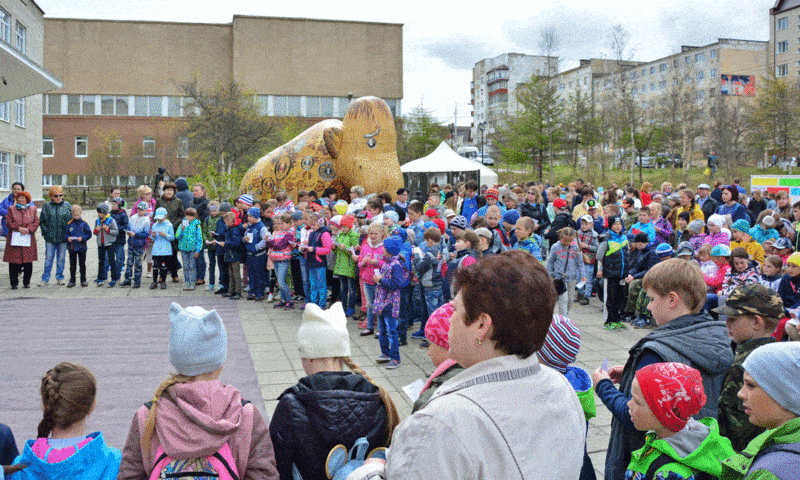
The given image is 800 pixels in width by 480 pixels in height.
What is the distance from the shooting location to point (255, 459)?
2.65 m

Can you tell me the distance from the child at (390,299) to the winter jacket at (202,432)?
5.17 m

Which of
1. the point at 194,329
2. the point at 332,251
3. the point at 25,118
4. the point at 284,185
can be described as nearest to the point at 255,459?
the point at 194,329

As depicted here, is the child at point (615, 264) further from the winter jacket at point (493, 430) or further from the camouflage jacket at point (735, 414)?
the winter jacket at point (493, 430)

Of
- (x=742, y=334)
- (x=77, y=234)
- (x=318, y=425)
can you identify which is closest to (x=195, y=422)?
(x=318, y=425)

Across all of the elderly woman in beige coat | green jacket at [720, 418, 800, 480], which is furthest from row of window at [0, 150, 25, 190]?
green jacket at [720, 418, 800, 480]

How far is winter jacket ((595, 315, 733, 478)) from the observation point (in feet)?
10.5

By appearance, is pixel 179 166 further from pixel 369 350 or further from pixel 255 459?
pixel 255 459

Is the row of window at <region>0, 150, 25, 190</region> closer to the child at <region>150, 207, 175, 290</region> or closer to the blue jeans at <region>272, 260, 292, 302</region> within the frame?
the child at <region>150, 207, 175, 290</region>

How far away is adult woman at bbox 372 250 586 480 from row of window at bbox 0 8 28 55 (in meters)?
37.9

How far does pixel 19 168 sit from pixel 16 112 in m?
3.19

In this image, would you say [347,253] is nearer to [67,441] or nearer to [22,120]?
[67,441]

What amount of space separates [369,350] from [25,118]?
37.9m

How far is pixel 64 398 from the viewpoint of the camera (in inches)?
113

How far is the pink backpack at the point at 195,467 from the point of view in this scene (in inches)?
99.9
